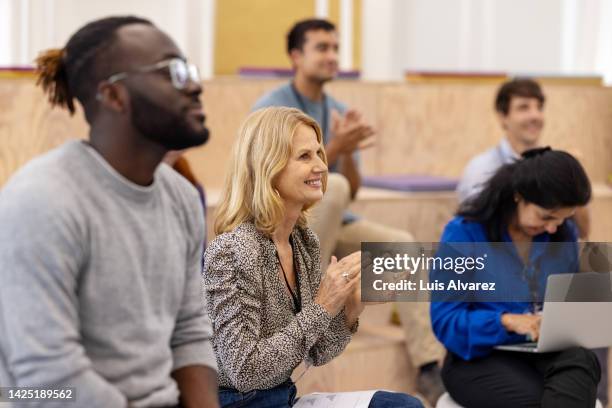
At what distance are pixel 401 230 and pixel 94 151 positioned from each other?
2.36 m

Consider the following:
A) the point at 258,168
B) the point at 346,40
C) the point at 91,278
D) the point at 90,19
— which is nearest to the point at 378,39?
the point at 346,40

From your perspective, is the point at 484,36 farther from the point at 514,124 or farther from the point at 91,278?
the point at 91,278

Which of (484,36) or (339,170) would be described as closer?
(339,170)

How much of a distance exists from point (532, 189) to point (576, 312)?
0.30m

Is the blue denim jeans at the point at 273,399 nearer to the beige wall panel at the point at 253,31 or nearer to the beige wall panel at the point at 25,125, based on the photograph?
the beige wall panel at the point at 25,125

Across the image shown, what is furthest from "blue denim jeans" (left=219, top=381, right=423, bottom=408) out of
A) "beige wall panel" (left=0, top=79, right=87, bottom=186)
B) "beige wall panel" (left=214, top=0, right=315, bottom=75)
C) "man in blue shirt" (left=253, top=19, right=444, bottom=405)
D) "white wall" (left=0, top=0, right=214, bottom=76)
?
"beige wall panel" (left=214, top=0, right=315, bottom=75)

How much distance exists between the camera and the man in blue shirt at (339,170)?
304cm

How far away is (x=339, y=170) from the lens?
330 centimetres

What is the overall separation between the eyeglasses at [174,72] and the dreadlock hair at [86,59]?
2cm

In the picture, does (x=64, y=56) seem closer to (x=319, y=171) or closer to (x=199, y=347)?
(x=199, y=347)

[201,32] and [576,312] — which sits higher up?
[201,32]

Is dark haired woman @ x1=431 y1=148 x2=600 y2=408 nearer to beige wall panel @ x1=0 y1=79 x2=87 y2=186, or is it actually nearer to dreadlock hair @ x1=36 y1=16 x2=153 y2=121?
Result: dreadlock hair @ x1=36 y1=16 x2=153 y2=121

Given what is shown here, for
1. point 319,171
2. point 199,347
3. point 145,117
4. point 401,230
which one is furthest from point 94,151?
point 401,230

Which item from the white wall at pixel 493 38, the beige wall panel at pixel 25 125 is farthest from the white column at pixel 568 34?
the beige wall panel at pixel 25 125
